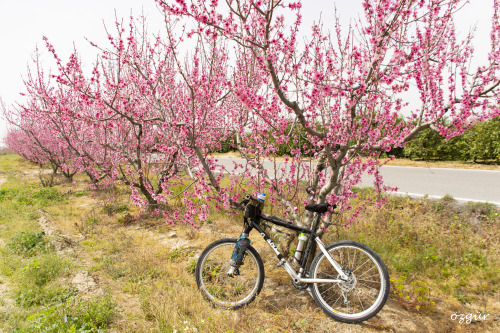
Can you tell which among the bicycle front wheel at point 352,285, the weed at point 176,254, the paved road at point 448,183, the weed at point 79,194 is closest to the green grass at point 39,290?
the weed at point 176,254

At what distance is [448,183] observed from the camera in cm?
823

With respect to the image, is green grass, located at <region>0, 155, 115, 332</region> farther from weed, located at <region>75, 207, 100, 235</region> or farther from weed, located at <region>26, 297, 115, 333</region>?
weed, located at <region>75, 207, 100, 235</region>

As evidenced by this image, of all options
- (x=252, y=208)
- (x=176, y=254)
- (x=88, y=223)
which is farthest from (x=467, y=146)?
(x=88, y=223)

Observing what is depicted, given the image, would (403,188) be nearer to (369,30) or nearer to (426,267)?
(426,267)

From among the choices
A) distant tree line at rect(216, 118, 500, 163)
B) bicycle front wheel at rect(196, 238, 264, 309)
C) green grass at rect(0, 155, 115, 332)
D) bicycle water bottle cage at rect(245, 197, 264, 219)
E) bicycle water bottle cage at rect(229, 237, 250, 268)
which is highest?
distant tree line at rect(216, 118, 500, 163)

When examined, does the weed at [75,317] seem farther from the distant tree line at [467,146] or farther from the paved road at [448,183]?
the distant tree line at [467,146]

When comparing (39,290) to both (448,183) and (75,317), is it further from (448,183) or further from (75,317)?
(448,183)

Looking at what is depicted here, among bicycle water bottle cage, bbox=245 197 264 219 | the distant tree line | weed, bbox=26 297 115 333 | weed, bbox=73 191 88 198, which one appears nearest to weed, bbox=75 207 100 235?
weed, bbox=73 191 88 198

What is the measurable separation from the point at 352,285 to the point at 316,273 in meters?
0.36

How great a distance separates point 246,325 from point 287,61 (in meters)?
3.12

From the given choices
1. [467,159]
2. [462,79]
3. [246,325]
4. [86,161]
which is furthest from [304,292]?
[467,159]

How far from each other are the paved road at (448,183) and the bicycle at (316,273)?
414 centimetres

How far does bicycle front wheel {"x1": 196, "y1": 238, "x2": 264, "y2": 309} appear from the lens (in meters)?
3.07

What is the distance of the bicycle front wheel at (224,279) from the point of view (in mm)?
3068
